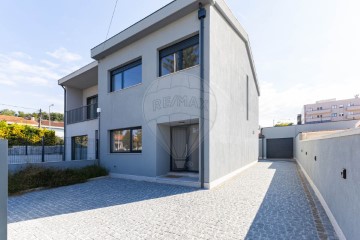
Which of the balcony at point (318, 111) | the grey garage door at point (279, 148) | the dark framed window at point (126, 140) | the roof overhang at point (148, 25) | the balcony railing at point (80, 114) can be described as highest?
the balcony at point (318, 111)

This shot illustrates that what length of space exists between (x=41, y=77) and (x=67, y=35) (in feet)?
50.5

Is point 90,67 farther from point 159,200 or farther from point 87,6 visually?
point 159,200

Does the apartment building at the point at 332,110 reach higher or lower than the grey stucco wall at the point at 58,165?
higher

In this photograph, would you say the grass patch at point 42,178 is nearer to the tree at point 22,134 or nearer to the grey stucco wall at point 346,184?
the grey stucco wall at point 346,184

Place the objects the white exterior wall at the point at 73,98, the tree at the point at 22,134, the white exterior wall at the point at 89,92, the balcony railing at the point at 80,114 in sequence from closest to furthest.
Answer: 1. the balcony railing at the point at 80,114
2. the white exterior wall at the point at 89,92
3. the white exterior wall at the point at 73,98
4. the tree at the point at 22,134

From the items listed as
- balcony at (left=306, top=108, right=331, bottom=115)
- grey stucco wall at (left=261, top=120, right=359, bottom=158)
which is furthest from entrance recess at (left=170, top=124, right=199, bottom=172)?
balcony at (left=306, top=108, right=331, bottom=115)

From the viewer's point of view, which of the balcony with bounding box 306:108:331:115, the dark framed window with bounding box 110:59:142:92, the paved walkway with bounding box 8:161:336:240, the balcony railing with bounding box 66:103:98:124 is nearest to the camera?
the paved walkway with bounding box 8:161:336:240

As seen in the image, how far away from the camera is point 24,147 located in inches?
478

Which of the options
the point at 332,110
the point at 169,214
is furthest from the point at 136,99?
the point at 332,110

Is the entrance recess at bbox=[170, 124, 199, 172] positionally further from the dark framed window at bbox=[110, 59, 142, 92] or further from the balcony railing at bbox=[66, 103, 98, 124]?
the balcony railing at bbox=[66, 103, 98, 124]

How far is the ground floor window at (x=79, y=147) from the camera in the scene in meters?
13.4

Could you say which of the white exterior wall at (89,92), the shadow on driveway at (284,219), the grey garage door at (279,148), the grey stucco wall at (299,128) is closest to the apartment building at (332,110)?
the grey stucco wall at (299,128)

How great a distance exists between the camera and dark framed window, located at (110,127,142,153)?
375 inches

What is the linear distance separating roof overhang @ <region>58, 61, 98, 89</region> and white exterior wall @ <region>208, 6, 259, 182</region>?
7.89m
